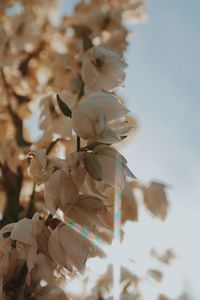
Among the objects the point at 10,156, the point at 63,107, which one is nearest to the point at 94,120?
the point at 63,107

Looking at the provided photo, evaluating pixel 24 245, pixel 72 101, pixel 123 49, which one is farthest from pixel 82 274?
pixel 123 49

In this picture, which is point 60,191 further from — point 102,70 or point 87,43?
point 87,43

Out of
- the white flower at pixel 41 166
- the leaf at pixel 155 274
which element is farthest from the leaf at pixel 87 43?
the white flower at pixel 41 166

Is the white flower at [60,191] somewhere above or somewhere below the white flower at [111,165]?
below

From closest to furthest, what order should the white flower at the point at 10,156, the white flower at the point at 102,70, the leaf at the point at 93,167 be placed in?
the leaf at the point at 93,167, the white flower at the point at 102,70, the white flower at the point at 10,156

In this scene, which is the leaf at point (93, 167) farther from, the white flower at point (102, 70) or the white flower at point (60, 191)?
the white flower at point (102, 70)

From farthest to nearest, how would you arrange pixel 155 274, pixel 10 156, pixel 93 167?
pixel 155 274, pixel 10 156, pixel 93 167
